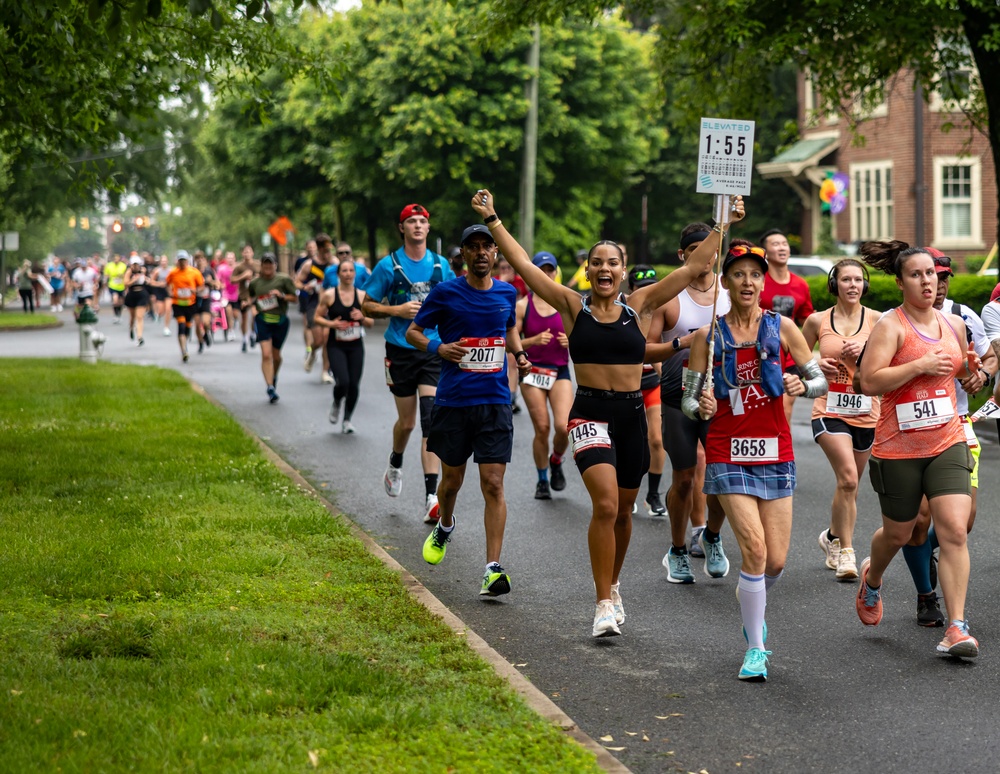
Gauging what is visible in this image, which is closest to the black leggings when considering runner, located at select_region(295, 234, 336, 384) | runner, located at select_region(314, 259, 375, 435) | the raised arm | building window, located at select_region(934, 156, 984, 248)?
runner, located at select_region(314, 259, 375, 435)

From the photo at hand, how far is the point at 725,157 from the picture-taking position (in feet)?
23.8

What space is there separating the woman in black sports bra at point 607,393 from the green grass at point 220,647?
0.86m

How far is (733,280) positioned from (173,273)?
20373 millimetres

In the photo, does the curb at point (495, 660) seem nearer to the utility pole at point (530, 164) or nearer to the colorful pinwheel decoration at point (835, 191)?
the utility pole at point (530, 164)

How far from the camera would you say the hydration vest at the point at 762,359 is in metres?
6.50

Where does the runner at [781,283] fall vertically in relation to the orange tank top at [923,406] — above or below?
above

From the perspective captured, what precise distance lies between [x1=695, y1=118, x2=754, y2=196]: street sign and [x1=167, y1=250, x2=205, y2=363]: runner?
18872 mm

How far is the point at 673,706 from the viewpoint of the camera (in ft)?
19.2

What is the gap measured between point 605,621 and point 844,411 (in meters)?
2.35

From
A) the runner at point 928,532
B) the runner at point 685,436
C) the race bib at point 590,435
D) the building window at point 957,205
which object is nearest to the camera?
the race bib at point 590,435

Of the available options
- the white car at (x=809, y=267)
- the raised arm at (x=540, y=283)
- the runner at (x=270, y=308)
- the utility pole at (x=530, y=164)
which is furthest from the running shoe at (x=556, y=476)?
the white car at (x=809, y=267)

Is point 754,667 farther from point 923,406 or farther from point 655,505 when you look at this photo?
point 655,505

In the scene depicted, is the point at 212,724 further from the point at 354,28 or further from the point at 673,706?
the point at 354,28

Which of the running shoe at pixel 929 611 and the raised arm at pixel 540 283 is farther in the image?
the running shoe at pixel 929 611
